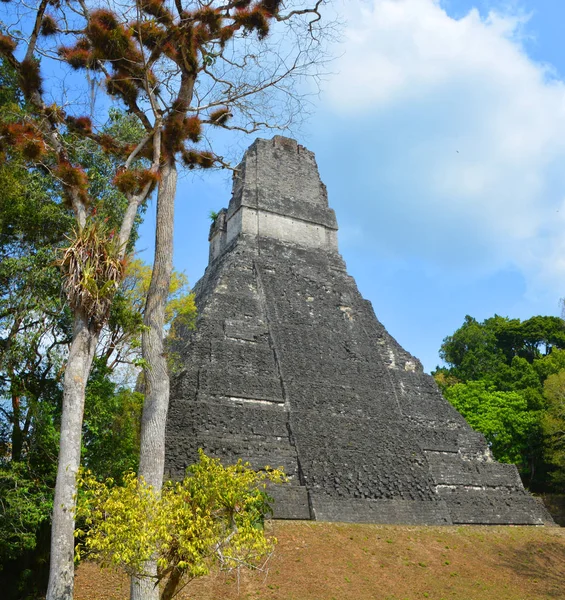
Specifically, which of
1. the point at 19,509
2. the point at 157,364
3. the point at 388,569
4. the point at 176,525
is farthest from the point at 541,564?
the point at 19,509

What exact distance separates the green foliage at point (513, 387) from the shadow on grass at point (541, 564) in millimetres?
7917

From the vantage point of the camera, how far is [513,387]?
79.6ft

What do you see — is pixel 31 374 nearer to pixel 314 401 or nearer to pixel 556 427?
pixel 314 401

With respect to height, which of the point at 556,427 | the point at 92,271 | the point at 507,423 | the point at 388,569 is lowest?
the point at 388,569

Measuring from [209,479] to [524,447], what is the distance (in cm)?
1915

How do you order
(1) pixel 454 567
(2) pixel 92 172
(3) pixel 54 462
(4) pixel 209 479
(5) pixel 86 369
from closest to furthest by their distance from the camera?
(4) pixel 209 479 < (5) pixel 86 369 < (3) pixel 54 462 < (2) pixel 92 172 < (1) pixel 454 567

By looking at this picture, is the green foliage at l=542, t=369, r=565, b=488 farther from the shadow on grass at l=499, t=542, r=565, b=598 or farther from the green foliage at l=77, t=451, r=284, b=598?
the green foliage at l=77, t=451, r=284, b=598

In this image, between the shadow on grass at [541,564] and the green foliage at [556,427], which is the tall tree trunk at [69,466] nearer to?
the shadow on grass at [541,564]

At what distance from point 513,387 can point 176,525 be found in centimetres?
2239

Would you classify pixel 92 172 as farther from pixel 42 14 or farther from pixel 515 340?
pixel 515 340

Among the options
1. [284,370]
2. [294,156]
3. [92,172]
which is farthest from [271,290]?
[92,172]

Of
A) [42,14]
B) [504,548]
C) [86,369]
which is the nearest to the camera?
[86,369]

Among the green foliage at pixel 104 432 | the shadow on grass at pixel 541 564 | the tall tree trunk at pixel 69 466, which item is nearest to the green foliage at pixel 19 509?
the green foliage at pixel 104 432

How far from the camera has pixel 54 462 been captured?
7.32 metres
